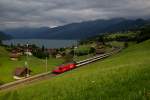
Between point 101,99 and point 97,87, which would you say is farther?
point 97,87

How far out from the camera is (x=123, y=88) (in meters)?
19.0

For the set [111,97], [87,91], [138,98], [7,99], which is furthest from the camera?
[7,99]

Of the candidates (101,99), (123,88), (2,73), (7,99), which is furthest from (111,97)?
(2,73)

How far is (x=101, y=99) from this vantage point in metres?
17.5

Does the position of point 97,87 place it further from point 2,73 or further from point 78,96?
point 2,73

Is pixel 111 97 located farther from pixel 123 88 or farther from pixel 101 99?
pixel 123 88

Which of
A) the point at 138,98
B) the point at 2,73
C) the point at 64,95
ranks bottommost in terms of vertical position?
the point at 2,73

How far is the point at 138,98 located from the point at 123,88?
385 cm

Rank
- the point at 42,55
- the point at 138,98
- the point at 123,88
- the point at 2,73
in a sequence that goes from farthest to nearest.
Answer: the point at 42,55 < the point at 2,73 < the point at 123,88 < the point at 138,98

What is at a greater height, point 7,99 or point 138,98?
point 138,98

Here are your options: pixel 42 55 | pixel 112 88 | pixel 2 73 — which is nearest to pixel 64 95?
pixel 112 88

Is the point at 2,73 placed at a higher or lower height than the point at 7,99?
lower

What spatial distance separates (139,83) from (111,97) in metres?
3.47

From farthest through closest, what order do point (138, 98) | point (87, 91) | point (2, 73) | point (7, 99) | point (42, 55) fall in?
point (42, 55), point (2, 73), point (7, 99), point (87, 91), point (138, 98)
